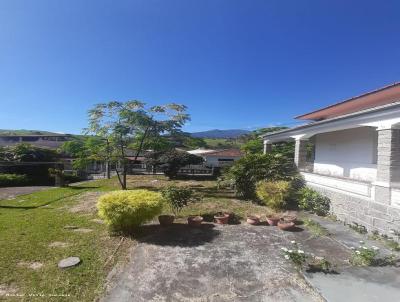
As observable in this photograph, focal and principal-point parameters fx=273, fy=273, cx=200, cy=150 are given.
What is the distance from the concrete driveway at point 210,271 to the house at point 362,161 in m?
2.37

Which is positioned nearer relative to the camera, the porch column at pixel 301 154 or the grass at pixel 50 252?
the grass at pixel 50 252

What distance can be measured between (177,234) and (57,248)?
2.86m

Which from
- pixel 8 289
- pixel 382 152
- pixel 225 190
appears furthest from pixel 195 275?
pixel 225 190

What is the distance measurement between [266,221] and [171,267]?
433 centimetres

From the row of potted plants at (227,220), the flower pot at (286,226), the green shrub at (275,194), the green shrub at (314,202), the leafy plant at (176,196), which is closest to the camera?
the flower pot at (286,226)

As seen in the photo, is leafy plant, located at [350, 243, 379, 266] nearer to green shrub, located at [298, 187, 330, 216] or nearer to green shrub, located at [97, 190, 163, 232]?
green shrub, located at [298, 187, 330, 216]

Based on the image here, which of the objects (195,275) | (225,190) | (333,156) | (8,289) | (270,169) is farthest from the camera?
(225,190)

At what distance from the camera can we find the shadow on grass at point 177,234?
6.68 metres

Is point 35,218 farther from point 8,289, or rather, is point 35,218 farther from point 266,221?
point 266,221

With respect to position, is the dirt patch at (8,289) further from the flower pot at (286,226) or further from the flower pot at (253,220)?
the flower pot at (286,226)

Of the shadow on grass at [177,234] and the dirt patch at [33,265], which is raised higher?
the shadow on grass at [177,234]

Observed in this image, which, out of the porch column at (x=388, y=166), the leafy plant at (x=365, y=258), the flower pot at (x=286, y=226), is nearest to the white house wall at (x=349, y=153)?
the porch column at (x=388, y=166)

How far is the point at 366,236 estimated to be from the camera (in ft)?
24.0

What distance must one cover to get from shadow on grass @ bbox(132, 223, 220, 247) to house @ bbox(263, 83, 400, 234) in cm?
434
